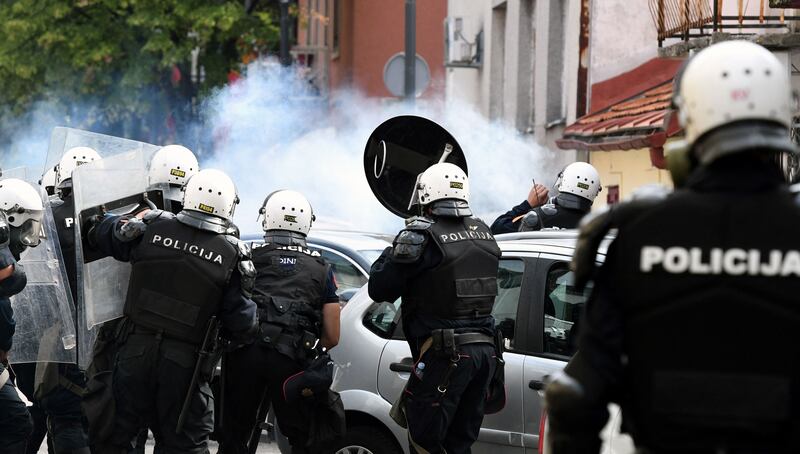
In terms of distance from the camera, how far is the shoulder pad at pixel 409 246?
23.8 ft

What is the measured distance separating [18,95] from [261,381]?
26.2 metres

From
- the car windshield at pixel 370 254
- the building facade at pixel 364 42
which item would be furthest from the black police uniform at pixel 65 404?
the building facade at pixel 364 42

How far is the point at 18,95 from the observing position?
1284 inches

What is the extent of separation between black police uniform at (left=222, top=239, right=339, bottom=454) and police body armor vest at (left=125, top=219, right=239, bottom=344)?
0.71 meters

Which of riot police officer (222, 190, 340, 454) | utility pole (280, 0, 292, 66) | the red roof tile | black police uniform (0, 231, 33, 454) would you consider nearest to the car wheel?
riot police officer (222, 190, 340, 454)

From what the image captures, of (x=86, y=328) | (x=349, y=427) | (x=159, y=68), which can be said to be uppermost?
(x=159, y=68)

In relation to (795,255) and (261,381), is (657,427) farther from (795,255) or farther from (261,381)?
(261,381)

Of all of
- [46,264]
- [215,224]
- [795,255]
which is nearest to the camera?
[795,255]

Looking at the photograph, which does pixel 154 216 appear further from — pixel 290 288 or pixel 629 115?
pixel 629 115

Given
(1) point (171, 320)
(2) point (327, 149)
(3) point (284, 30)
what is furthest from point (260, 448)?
(3) point (284, 30)

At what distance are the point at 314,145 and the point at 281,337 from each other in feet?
57.2

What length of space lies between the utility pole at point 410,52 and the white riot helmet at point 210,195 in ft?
30.2

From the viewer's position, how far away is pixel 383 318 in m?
8.00

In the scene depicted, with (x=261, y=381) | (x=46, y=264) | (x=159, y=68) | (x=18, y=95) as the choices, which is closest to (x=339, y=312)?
(x=261, y=381)
